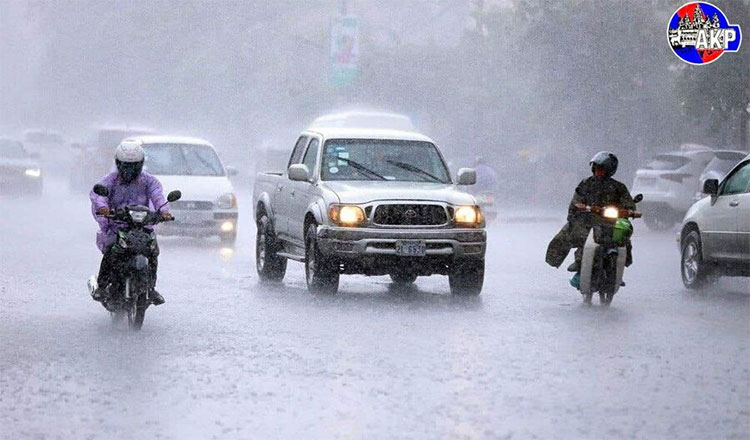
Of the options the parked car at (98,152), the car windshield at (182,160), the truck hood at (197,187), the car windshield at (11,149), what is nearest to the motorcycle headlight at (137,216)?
the truck hood at (197,187)

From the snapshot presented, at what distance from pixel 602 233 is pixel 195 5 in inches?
2928

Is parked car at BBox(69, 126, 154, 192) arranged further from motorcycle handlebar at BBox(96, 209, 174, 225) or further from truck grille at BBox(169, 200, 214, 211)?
motorcycle handlebar at BBox(96, 209, 174, 225)

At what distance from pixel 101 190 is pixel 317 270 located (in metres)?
3.49

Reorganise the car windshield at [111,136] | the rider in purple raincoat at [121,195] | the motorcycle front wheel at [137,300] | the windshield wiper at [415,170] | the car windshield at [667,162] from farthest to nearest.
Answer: the car windshield at [111,136] < the car windshield at [667,162] < the windshield wiper at [415,170] < the rider in purple raincoat at [121,195] < the motorcycle front wheel at [137,300]

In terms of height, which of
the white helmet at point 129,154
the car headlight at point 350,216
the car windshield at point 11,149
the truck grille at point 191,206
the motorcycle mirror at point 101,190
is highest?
the white helmet at point 129,154

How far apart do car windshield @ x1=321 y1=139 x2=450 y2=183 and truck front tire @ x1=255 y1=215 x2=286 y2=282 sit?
148 centimetres

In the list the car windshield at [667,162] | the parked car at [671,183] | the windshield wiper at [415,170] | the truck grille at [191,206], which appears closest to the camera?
the windshield wiper at [415,170]

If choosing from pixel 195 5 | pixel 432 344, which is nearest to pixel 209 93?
pixel 195 5

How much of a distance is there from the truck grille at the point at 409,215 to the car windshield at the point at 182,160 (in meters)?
10.2

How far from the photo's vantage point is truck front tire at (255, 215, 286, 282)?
61.0ft

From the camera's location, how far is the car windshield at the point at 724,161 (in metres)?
31.3

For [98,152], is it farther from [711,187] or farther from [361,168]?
[711,187]

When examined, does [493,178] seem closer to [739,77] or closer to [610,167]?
[739,77]

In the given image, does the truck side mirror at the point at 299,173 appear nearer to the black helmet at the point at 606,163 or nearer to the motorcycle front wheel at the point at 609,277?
the black helmet at the point at 606,163
